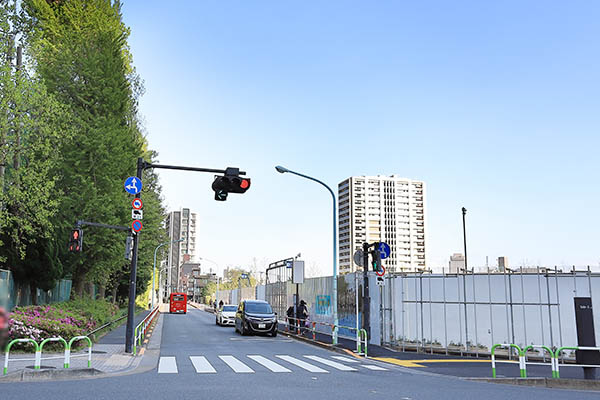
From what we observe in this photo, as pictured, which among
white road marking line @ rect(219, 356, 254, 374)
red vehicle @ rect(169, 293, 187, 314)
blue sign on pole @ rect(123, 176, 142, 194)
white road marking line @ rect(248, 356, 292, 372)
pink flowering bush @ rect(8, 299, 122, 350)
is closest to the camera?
white road marking line @ rect(219, 356, 254, 374)

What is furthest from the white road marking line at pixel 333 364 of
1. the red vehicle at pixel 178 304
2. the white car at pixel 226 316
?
the red vehicle at pixel 178 304

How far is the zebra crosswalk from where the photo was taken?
14453 millimetres

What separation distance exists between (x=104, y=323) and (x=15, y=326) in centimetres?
1220

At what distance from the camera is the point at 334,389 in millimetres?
11234

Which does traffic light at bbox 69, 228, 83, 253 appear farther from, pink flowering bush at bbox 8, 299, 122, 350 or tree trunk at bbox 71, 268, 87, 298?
tree trunk at bbox 71, 268, 87, 298

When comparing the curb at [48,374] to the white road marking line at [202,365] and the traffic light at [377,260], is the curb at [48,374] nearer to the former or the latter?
the white road marking line at [202,365]

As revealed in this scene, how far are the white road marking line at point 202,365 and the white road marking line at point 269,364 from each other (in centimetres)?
159

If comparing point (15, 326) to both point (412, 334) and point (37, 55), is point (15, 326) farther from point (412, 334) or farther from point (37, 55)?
point (412, 334)

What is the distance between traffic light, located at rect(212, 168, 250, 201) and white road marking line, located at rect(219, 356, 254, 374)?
4680mm

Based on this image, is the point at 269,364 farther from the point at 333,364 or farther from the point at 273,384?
the point at 273,384

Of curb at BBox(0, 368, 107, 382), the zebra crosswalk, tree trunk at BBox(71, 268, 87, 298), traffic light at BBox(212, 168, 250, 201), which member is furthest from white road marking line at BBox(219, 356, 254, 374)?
tree trunk at BBox(71, 268, 87, 298)

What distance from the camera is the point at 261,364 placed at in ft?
52.1

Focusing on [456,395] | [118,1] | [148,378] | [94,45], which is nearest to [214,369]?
[148,378]

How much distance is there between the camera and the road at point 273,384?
33.4 feet
